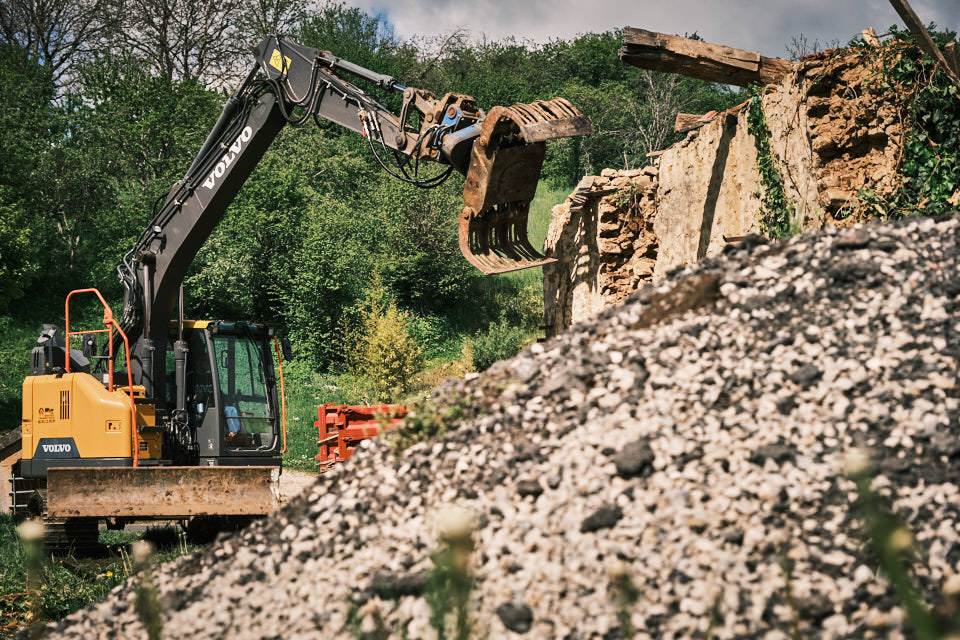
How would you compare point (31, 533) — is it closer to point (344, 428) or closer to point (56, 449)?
point (56, 449)

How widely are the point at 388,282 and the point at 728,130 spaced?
64.2 ft

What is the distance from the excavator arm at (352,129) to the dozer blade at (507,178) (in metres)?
0.01

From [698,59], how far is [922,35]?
7.11 feet

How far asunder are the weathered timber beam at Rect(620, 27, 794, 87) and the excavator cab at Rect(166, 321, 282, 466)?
16.6ft

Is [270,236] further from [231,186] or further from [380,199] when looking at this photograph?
[231,186]

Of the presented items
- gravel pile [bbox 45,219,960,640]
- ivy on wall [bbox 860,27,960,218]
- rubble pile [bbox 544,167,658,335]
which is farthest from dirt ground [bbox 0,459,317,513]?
gravel pile [bbox 45,219,960,640]

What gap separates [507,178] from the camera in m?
9.06

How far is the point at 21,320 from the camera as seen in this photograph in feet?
91.0

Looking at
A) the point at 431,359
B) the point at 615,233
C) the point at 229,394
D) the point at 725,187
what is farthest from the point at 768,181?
the point at 431,359

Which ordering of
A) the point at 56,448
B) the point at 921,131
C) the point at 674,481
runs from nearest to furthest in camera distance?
the point at 674,481 → the point at 921,131 → the point at 56,448

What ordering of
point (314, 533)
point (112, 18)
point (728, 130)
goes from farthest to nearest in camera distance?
point (112, 18) < point (728, 130) < point (314, 533)

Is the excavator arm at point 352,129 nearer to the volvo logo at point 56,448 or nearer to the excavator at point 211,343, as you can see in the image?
the excavator at point 211,343

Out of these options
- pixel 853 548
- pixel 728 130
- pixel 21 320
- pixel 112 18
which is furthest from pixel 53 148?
pixel 853 548

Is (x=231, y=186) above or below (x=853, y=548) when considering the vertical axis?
above
